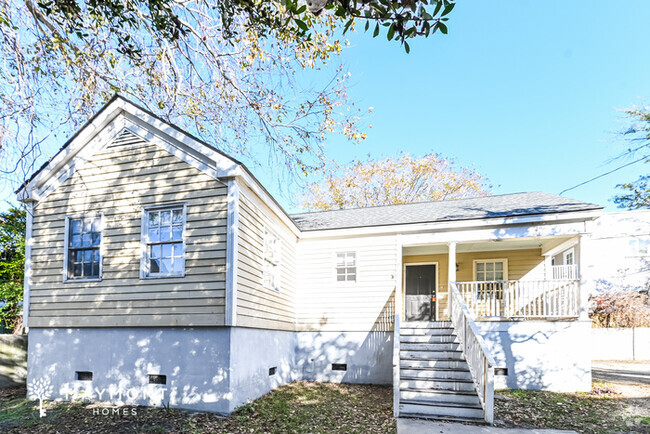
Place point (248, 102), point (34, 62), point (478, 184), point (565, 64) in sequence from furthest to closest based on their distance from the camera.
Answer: point (478, 184) → point (565, 64) → point (248, 102) → point (34, 62)

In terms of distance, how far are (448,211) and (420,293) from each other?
2779 mm

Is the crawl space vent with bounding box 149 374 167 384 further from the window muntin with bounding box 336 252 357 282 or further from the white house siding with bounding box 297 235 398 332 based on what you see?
the window muntin with bounding box 336 252 357 282

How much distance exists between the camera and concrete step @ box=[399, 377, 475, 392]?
7.14m

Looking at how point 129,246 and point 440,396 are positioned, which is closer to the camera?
point 440,396

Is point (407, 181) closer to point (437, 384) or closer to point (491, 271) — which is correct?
point (491, 271)

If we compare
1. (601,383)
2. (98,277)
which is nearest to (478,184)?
(601,383)

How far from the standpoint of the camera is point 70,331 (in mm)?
7605

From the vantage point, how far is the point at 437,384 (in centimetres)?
736

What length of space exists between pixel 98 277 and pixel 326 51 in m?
6.36

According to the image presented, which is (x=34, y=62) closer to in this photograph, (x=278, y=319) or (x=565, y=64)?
(x=278, y=319)

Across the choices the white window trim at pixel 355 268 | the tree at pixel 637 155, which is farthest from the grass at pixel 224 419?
the tree at pixel 637 155

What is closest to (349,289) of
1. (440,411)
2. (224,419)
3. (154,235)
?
(440,411)

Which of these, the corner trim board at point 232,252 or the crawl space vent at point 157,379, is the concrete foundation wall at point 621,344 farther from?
the crawl space vent at point 157,379

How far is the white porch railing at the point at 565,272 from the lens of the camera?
368 inches
